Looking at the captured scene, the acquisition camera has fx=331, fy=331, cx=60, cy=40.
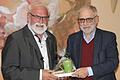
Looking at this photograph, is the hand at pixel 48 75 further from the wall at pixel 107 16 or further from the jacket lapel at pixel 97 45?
the wall at pixel 107 16

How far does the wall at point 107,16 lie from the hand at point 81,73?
101 centimetres

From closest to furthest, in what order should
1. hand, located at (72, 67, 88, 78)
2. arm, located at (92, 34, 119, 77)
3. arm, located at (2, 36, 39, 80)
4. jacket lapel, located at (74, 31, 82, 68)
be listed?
arm, located at (2, 36, 39, 80) < hand, located at (72, 67, 88, 78) < arm, located at (92, 34, 119, 77) < jacket lapel, located at (74, 31, 82, 68)

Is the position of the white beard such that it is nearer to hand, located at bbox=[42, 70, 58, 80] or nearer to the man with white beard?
the man with white beard

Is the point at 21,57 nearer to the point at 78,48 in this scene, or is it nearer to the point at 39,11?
the point at 39,11

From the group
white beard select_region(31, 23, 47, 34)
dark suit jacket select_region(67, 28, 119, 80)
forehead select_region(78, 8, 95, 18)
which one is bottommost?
dark suit jacket select_region(67, 28, 119, 80)

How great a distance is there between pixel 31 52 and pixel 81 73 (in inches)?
17.1

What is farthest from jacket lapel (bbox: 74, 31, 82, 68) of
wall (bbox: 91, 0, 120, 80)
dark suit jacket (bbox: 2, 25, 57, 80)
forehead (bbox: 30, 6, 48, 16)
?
wall (bbox: 91, 0, 120, 80)

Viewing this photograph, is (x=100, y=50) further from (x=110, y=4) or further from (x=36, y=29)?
(x=110, y=4)

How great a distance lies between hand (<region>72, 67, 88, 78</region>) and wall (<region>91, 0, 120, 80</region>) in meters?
1.01

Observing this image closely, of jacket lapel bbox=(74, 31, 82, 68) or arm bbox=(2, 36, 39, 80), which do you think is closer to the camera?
arm bbox=(2, 36, 39, 80)

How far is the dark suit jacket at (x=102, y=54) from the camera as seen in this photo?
2.76 meters

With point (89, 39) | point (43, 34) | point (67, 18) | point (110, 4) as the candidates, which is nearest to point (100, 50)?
point (89, 39)

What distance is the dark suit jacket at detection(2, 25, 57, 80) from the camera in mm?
2531

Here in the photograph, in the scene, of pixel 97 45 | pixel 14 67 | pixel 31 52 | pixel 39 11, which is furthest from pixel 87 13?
pixel 14 67
